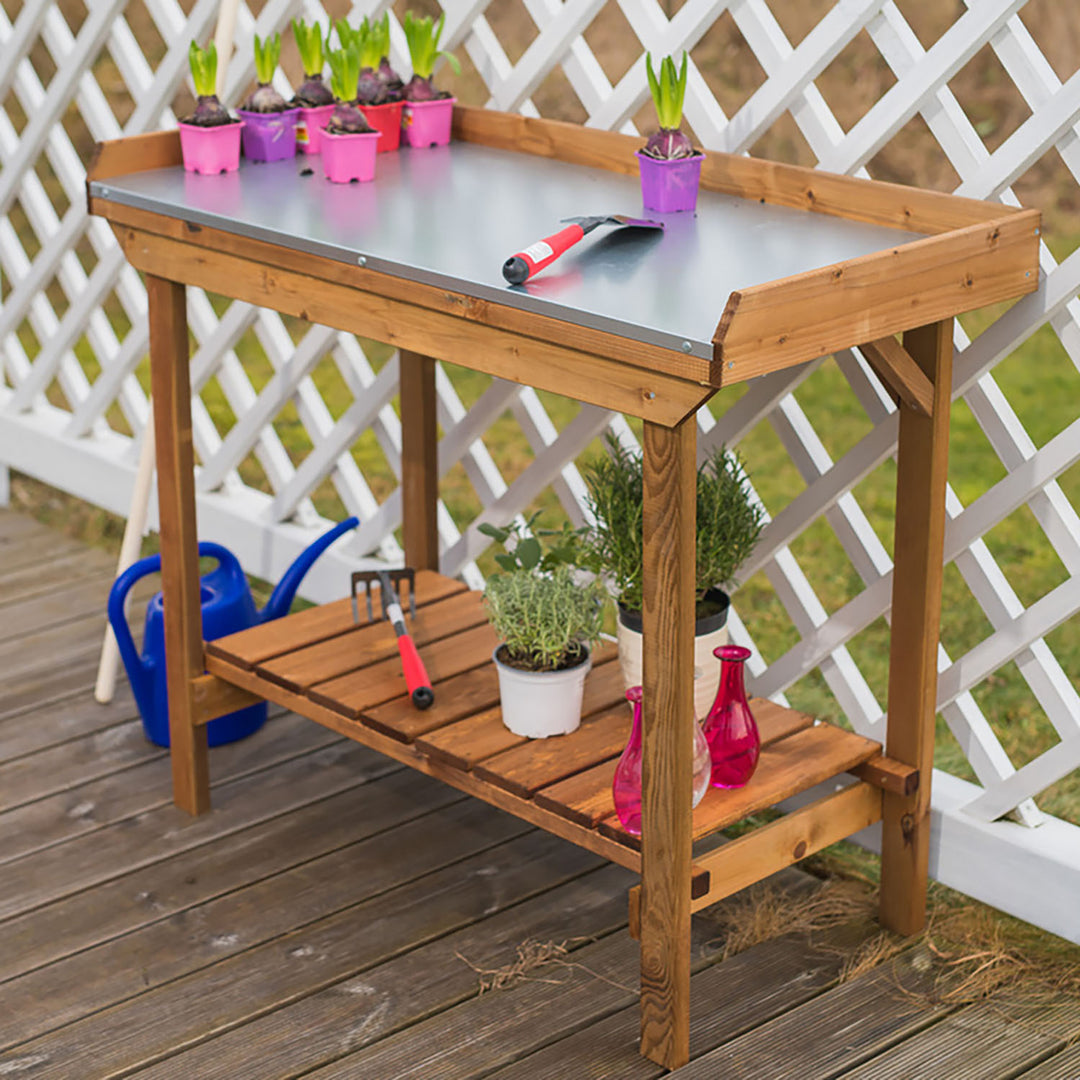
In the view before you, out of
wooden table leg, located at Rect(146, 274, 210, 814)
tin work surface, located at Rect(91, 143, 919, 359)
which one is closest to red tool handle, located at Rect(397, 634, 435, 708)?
wooden table leg, located at Rect(146, 274, 210, 814)

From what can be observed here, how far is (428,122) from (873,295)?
0.82 meters

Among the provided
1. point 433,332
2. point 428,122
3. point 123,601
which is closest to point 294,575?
point 123,601

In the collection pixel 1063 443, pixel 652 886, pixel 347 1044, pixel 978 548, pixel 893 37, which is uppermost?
pixel 893 37

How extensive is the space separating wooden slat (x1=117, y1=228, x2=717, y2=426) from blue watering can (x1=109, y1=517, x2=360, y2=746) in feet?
1.51

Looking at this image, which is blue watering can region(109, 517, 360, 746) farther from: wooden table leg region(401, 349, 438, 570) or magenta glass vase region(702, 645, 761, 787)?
magenta glass vase region(702, 645, 761, 787)

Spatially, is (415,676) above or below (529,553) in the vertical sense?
below

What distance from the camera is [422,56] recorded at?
2.05 m

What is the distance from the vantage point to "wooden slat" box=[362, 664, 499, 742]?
6.12 feet

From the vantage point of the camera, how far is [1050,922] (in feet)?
6.17

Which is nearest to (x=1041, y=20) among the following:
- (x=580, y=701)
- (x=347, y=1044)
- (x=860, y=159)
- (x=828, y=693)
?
(x=828, y=693)

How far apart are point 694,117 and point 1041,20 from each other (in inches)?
118

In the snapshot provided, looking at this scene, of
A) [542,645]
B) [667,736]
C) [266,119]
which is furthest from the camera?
[266,119]

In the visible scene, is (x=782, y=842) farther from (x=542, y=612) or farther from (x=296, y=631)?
(x=296, y=631)

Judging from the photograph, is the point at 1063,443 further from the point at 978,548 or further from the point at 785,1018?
→ the point at 785,1018
